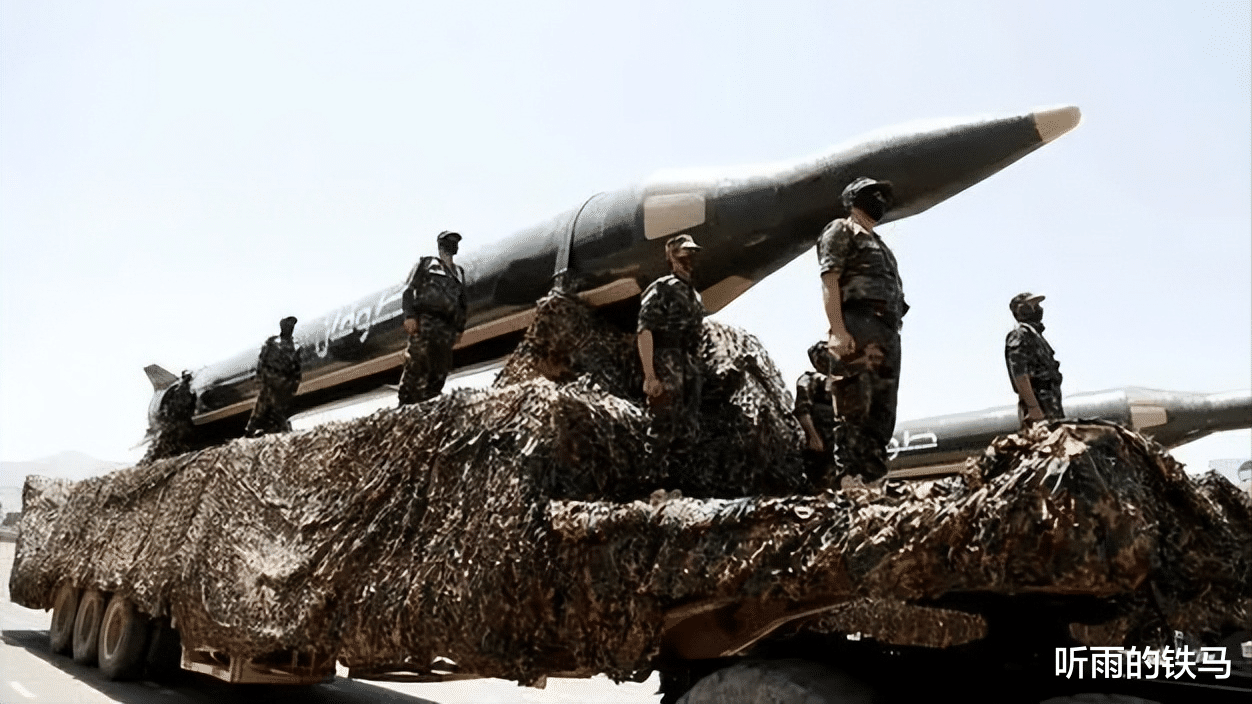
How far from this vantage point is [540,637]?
3631 mm

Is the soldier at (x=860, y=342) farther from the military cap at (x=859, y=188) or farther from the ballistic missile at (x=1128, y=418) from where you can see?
the ballistic missile at (x=1128, y=418)

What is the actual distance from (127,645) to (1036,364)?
708cm

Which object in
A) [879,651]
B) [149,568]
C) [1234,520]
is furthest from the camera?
[149,568]

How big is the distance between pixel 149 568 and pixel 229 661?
66.5 inches

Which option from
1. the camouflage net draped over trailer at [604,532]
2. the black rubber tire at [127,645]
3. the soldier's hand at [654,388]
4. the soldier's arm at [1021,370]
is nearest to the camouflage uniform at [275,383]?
the camouflage net draped over trailer at [604,532]

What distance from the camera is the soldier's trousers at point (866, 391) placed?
3.85 m

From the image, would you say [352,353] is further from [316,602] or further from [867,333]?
[867,333]

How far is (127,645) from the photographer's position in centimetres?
750

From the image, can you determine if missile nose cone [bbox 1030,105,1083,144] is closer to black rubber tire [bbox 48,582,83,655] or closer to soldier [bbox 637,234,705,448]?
soldier [bbox 637,234,705,448]

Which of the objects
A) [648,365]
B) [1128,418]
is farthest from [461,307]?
[1128,418]

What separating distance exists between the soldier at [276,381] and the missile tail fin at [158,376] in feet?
16.5

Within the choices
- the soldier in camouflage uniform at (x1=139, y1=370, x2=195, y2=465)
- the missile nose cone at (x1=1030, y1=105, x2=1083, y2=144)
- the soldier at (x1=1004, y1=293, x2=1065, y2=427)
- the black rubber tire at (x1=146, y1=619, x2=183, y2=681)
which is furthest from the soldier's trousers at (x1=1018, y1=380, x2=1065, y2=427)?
the soldier in camouflage uniform at (x1=139, y1=370, x2=195, y2=465)

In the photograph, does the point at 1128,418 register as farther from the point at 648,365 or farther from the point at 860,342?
the point at 648,365

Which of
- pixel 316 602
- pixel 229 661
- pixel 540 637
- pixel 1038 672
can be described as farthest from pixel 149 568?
pixel 1038 672
